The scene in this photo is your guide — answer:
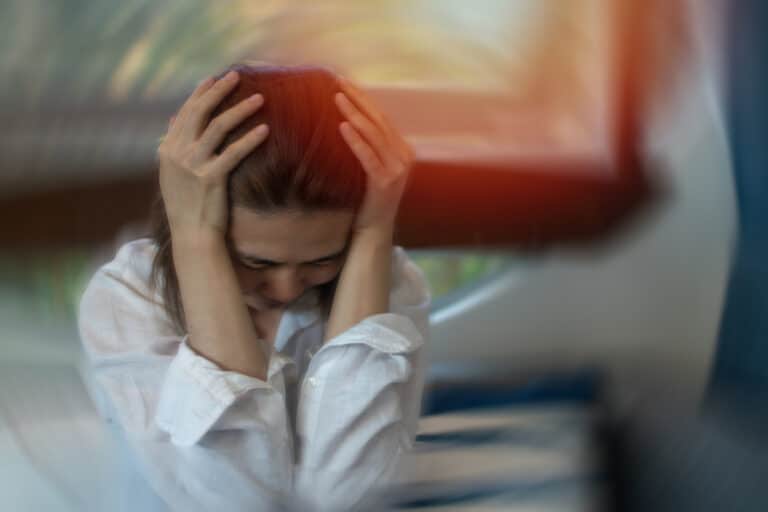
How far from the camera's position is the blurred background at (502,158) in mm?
505

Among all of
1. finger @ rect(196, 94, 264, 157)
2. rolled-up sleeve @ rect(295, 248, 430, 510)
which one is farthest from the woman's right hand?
rolled-up sleeve @ rect(295, 248, 430, 510)

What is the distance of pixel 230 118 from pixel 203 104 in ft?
0.08

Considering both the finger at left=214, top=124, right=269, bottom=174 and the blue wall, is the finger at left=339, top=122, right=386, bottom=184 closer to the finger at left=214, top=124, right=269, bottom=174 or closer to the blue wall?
the finger at left=214, top=124, right=269, bottom=174

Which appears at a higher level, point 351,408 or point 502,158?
point 502,158

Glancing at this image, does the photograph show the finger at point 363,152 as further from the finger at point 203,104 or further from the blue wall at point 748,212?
the blue wall at point 748,212

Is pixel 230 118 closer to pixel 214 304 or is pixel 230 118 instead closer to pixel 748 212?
pixel 214 304

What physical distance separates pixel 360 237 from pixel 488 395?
15 centimetres

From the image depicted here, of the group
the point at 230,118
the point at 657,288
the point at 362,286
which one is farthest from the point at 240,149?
the point at 657,288

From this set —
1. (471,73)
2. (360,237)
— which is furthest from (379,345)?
(471,73)

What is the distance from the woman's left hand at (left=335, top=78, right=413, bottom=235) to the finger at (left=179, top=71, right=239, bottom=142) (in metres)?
0.06

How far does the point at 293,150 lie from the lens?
48cm

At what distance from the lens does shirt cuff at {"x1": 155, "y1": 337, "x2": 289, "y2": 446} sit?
19.6 inches

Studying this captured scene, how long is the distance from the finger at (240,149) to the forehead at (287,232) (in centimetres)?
3

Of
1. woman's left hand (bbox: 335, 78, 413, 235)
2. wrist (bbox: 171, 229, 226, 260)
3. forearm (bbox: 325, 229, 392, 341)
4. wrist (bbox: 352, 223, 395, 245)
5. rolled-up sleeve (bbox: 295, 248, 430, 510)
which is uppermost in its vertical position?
woman's left hand (bbox: 335, 78, 413, 235)
